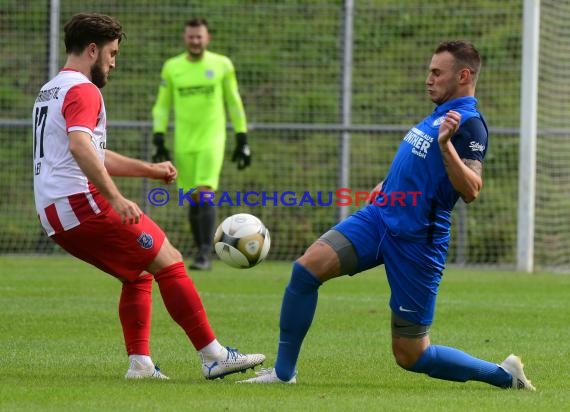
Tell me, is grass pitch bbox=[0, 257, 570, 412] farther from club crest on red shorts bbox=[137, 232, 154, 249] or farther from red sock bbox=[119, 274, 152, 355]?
A: club crest on red shorts bbox=[137, 232, 154, 249]

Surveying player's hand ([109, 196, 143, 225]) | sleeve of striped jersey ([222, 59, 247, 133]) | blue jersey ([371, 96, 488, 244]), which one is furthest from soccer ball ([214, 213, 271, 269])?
sleeve of striped jersey ([222, 59, 247, 133])

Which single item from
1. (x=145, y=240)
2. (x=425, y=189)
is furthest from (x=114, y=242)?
(x=425, y=189)

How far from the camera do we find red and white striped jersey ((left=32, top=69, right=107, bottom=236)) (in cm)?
652

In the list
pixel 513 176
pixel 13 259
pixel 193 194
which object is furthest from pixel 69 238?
pixel 513 176

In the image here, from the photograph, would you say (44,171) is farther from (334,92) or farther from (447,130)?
(334,92)

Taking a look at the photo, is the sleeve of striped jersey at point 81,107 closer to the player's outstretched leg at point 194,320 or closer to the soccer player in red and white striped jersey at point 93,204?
the soccer player in red and white striped jersey at point 93,204

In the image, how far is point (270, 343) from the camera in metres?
8.59

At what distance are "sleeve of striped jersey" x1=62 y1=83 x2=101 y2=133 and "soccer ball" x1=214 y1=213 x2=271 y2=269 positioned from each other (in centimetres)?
119

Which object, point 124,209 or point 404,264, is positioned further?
point 404,264

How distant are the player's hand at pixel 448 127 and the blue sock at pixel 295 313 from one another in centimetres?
104

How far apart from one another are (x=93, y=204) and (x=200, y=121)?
8.02 meters

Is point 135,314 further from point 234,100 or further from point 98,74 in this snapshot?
point 234,100

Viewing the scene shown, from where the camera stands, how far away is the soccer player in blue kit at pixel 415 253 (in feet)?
21.4

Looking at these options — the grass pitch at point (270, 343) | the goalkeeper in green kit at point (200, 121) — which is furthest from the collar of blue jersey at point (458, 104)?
the goalkeeper in green kit at point (200, 121)
